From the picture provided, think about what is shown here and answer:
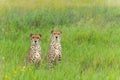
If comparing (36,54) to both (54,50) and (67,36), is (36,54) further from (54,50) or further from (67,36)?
(67,36)

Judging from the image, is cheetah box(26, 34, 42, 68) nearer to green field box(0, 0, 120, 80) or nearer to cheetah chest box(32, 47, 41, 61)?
cheetah chest box(32, 47, 41, 61)

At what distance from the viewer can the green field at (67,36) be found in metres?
6.12

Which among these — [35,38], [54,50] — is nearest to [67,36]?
[54,50]

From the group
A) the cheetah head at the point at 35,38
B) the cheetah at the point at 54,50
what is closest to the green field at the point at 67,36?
the cheetah at the point at 54,50

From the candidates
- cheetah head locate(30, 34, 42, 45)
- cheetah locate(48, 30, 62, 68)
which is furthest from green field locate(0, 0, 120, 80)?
cheetah head locate(30, 34, 42, 45)

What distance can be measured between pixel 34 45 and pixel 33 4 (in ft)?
14.2

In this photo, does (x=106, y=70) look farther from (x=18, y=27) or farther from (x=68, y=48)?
(x=18, y=27)

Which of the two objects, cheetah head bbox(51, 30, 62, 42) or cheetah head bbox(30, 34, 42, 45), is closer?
cheetah head bbox(30, 34, 42, 45)

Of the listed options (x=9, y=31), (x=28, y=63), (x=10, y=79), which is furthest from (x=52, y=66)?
(x=9, y=31)

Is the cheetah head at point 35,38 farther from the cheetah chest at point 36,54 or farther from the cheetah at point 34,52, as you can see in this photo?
the cheetah chest at point 36,54

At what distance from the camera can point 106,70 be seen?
6672 mm

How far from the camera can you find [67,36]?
907cm

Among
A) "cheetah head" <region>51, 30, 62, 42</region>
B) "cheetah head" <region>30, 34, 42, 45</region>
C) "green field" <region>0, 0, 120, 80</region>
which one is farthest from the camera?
"cheetah head" <region>51, 30, 62, 42</region>

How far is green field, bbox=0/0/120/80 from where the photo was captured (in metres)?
6.12
